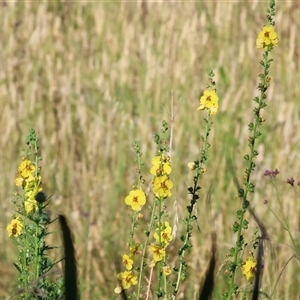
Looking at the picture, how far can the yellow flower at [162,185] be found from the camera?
1.81 m

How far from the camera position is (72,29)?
191 inches

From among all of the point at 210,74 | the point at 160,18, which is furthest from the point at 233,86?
the point at 210,74

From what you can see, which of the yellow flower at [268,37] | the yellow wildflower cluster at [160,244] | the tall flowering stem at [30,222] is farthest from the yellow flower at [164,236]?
the yellow flower at [268,37]

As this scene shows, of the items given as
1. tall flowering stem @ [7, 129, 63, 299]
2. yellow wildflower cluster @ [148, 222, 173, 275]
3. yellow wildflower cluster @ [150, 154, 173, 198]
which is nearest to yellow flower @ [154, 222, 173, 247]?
yellow wildflower cluster @ [148, 222, 173, 275]

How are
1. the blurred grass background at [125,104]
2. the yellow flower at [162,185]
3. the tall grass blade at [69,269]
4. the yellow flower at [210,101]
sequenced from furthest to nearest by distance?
the blurred grass background at [125,104], the yellow flower at [210,101], the yellow flower at [162,185], the tall grass blade at [69,269]

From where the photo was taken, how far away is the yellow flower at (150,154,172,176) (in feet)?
6.01

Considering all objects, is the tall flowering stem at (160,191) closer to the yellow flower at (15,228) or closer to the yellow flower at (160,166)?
the yellow flower at (160,166)

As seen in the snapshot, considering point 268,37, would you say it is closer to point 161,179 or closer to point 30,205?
point 161,179

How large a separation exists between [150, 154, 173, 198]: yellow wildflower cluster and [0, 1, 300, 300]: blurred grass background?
1623mm

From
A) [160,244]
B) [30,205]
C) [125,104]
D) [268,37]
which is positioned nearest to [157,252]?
[160,244]

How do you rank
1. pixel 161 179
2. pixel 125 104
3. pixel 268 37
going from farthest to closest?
pixel 125 104 → pixel 268 37 → pixel 161 179

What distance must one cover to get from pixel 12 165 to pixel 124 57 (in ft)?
3.15

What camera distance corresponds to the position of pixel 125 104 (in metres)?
4.34

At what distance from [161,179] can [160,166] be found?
39 millimetres
